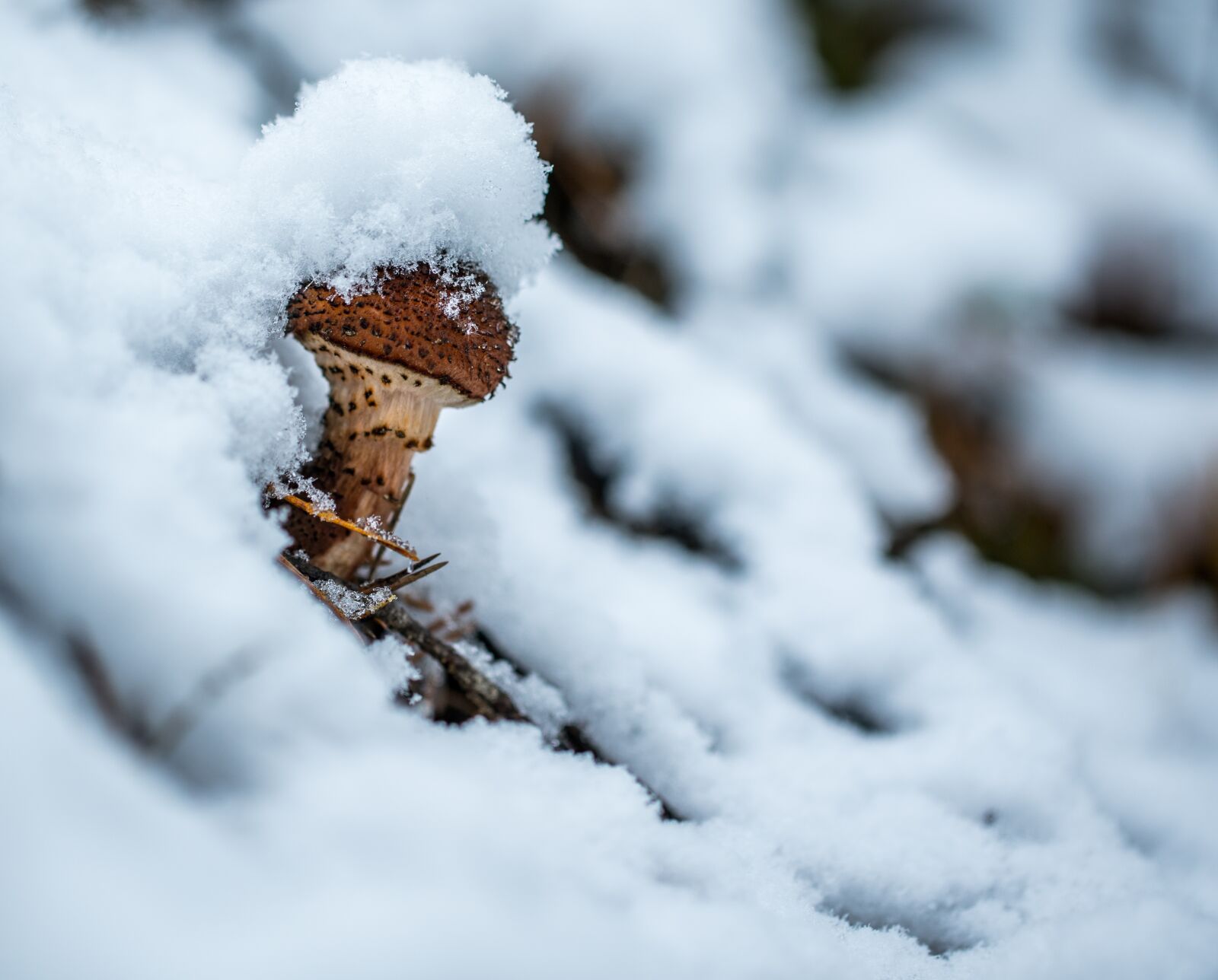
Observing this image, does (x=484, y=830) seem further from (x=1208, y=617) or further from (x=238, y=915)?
(x=1208, y=617)

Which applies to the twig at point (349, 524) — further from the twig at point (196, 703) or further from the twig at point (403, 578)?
the twig at point (196, 703)

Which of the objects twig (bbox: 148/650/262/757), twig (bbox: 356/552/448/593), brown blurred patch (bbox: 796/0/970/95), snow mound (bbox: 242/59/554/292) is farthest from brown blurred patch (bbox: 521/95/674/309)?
brown blurred patch (bbox: 796/0/970/95)

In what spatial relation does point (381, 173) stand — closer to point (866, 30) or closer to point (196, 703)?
point (196, 703)

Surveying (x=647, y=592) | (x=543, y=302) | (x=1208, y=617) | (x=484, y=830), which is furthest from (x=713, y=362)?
(x=1208, y=617)

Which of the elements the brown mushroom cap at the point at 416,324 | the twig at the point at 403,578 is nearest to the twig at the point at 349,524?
the twig at the point at 403,578

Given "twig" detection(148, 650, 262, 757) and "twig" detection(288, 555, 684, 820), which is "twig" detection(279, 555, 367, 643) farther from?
"twig" detection(148, 650, 262, 757)
